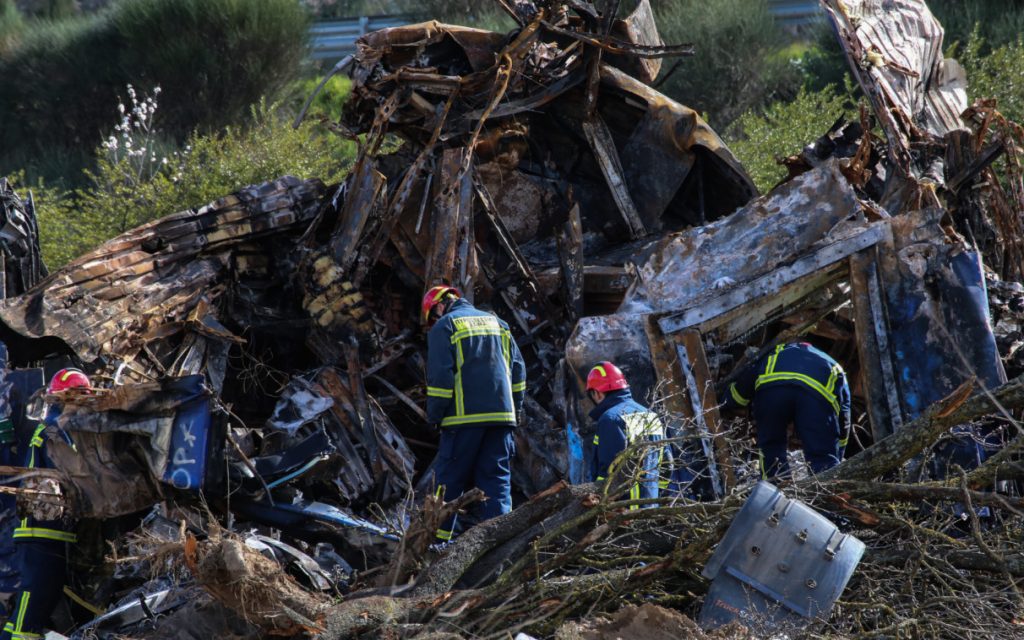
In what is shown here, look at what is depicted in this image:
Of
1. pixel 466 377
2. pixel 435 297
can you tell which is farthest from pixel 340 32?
pixel 466 377

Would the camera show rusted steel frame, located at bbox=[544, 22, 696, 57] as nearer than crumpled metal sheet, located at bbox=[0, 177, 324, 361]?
No

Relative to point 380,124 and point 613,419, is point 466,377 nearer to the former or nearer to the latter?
point 613,419

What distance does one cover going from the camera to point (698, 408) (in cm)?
597

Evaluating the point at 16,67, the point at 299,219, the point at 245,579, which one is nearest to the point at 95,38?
the point at 16,67

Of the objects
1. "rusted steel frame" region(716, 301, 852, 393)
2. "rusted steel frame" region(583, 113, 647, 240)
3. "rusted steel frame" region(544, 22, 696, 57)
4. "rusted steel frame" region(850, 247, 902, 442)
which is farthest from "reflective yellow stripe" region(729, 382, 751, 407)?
"rusted steel frame" region(544, 22, 696, 57)

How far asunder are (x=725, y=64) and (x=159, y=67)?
9.94 m

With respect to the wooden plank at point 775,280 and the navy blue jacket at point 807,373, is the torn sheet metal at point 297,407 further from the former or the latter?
the navy blue jacket at point 807,373

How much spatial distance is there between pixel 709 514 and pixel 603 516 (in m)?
0.40

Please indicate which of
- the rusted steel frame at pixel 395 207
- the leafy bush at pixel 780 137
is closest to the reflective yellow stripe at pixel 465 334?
the rusted steel frame at pixel 395 207

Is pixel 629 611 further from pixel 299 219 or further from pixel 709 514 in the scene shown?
pixel 299 219

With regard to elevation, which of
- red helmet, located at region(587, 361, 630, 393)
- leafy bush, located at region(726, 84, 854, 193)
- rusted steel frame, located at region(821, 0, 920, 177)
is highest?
rusted steel frame, located at region(821, 0, 920, 177)

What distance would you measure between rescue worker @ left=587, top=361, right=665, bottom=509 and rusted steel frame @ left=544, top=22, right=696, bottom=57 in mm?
3162

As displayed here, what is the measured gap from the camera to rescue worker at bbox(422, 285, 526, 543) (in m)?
5.99

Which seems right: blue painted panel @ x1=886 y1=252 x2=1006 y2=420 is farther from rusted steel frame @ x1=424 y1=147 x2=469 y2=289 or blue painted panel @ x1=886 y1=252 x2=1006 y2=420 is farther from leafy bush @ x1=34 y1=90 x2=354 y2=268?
leafy bush @ x1=34 y1=90 x2=354 y2=268
